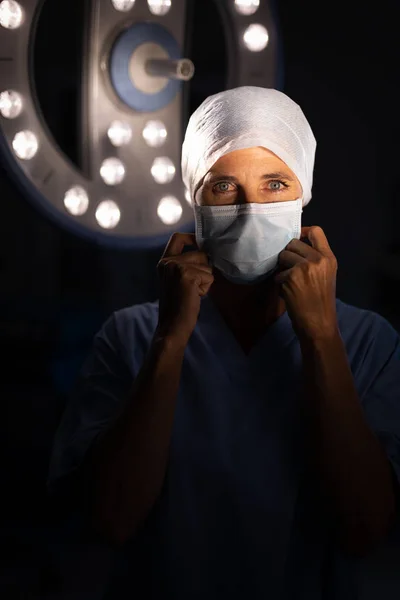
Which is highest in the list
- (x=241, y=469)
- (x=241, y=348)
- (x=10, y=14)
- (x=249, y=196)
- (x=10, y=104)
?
(x=10, y=14)

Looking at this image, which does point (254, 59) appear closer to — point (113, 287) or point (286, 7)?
point (286, 7)

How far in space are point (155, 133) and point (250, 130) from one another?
21 cm

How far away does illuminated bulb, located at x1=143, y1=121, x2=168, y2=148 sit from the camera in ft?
3.65

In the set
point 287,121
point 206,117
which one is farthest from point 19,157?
point 287,121

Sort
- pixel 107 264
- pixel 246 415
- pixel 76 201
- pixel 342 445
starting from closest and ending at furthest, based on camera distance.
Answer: pixel 342 445 → pixel 246 415 → pixel 76 201 → pixel 107 264

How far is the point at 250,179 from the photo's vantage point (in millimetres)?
948

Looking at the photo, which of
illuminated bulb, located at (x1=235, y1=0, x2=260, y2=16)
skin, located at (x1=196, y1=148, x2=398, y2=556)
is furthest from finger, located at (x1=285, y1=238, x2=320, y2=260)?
illuminated bulb, located at (x1=235, y1=0, x2=260, y2=16)

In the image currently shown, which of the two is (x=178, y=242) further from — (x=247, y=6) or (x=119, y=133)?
(x=247, y=6)

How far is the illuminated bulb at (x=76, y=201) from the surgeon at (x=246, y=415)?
164 millimetres

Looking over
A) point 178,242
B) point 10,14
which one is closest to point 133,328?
point 178,242

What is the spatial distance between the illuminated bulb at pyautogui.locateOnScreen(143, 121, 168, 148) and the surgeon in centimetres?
10

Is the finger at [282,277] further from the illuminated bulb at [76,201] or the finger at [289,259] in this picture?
the illuminated bulb at [76,201]

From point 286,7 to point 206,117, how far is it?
0.39 m

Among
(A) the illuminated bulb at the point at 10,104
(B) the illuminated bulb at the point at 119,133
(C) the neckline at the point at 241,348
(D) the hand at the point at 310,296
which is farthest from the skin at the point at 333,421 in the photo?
(A) the illuminated bulb at the point at 10,104
